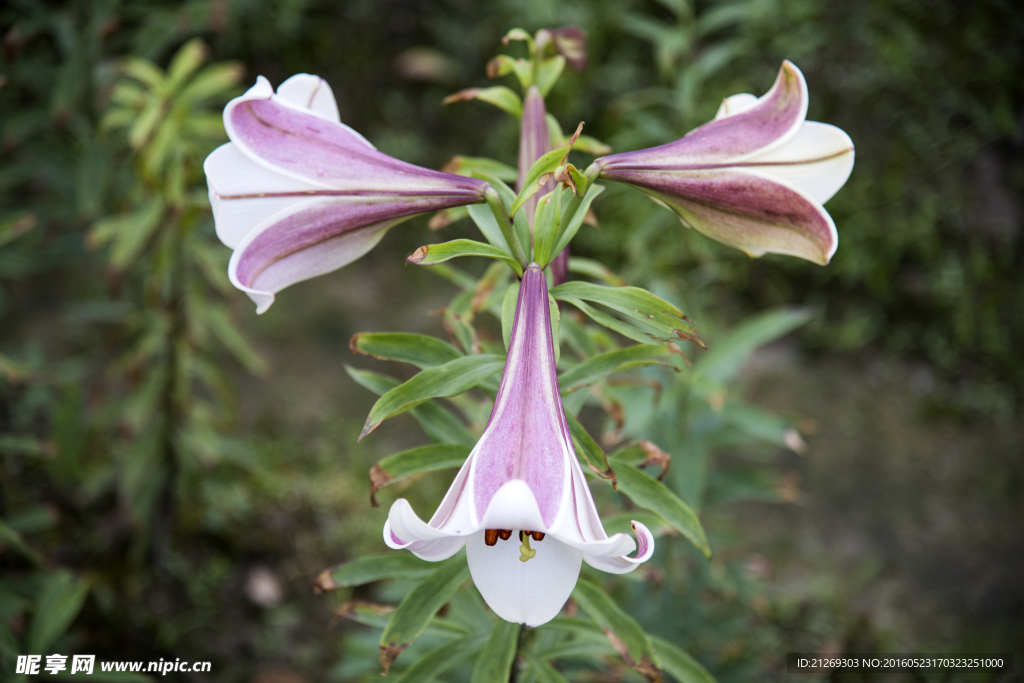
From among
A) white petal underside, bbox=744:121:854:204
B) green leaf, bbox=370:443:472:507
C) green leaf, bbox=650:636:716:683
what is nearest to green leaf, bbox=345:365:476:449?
green leaf, bbox=370:443:472:507

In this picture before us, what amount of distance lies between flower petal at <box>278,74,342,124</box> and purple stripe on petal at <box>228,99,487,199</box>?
0.03 metres

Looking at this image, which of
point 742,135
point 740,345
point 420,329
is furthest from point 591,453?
point 420,329

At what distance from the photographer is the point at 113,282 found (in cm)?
133

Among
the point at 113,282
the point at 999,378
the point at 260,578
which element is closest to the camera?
the point at 113,282

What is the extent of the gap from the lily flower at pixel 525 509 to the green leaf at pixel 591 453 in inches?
4.4

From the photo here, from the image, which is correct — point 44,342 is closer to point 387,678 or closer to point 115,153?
point 115,153

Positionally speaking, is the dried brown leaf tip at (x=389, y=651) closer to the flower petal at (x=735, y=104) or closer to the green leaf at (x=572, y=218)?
the green leaf at (x=572, y=218)

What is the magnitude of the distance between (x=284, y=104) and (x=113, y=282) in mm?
968

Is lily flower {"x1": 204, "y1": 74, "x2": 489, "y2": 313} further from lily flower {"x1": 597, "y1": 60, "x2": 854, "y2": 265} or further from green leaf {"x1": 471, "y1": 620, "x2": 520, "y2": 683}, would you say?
green leaf {"x1": 471, "y1": 620, "x2": 520, "y2": 683}

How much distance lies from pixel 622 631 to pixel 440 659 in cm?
24

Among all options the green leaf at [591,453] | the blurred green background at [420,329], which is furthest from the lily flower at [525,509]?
the blurred green background at [420,329]

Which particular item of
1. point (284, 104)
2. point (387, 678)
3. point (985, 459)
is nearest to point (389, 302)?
point (387, 678)

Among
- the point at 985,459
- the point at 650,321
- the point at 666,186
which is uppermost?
the point at 666,186

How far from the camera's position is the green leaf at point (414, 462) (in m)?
0.72
